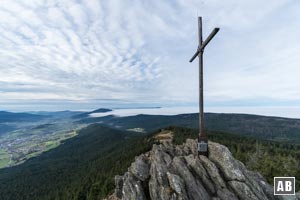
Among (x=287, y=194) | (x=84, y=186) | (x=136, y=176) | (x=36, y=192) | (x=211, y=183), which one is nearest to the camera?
(x=211, y=183)

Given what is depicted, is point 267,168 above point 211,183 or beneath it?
beneath

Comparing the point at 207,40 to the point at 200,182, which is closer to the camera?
the point at 207,40

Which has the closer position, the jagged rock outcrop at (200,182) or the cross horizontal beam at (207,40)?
the cross horizontal beam at (207,40)

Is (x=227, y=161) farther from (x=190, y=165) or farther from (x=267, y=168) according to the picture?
(x=267, y=168)

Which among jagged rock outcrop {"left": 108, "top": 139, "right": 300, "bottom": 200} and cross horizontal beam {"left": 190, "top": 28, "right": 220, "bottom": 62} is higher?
cross horizontal beam {"left": 190, "top": 28, "right": 220, "bottom": 62}

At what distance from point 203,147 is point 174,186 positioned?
4.66m

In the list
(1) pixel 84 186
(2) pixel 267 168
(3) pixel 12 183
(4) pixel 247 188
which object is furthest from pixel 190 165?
(3) pixel 12 183

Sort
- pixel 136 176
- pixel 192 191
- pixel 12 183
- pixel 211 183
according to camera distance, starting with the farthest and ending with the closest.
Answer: pixel 12 183, pixel 136 176, pixel 211 183, pixel 192 191

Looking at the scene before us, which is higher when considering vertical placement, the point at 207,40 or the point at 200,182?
the point at 207,40

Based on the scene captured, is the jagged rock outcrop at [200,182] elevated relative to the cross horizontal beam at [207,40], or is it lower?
lower

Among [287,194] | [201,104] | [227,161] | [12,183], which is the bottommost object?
[12,183]

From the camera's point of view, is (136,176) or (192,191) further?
(136,176)

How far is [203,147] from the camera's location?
18.4m

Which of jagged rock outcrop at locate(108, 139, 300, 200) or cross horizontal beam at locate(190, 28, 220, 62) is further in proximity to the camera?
jagged rock outcrop at locate(108, 139, 300, 200)
